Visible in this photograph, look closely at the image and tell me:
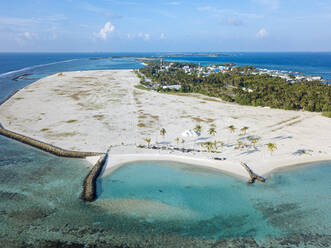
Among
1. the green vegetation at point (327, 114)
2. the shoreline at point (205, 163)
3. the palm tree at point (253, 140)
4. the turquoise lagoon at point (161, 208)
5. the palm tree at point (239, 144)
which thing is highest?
the green vegetation at point (327, 114)

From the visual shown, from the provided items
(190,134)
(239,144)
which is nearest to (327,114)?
(239,144)

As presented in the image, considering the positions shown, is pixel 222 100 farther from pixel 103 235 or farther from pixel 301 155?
pixel 103 235

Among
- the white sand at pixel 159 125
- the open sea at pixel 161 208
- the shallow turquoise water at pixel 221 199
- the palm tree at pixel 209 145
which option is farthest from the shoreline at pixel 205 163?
the palm tree at pixel 209 145

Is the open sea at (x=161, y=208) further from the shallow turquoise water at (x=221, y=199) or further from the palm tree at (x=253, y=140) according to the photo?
the palm tree at (x=253, y=140)

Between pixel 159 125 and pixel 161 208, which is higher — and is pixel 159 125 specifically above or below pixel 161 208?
above

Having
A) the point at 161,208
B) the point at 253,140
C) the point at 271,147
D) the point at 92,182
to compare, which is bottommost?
the point at 161,208

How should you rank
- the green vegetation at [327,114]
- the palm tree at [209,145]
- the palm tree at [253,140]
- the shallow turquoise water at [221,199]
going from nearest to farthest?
the shallow turquoise water at [221,199], the palm tree at [209,145], the palm tree at [253,140], the green vegetation at [327,114]

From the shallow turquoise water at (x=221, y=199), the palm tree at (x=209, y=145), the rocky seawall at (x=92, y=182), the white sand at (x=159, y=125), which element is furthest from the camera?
the palm tree at (x=209, y=145)

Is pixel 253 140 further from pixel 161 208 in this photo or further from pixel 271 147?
pixel 161 208
